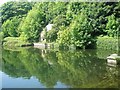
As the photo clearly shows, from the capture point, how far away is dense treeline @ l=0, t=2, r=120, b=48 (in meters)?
13.8

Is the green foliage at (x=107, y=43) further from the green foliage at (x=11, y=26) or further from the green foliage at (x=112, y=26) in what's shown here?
the green foliage at (x=11, y=26)

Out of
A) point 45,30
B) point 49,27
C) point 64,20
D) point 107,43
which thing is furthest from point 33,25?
point 107,43

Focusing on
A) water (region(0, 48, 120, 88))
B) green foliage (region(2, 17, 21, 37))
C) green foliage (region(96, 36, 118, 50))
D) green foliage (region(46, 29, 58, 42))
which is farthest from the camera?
green foliage (region(2, 17, 21, 37))

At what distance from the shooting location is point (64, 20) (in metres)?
15.7

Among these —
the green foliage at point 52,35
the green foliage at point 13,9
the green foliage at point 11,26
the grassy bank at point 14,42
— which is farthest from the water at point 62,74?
the green foliage at point 13,9

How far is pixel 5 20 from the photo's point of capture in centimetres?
1827

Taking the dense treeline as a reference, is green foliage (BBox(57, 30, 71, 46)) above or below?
below

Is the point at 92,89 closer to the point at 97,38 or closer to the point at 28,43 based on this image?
the point at 97,38

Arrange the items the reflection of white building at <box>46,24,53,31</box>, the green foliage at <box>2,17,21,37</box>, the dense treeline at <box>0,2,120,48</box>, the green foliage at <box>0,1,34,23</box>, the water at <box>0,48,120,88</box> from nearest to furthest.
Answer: the water at <box>0,48,120,88</box> < the dense treeline at <box>0,2,120,48</box> < the reflection of white building at <box>46,24,53,31</box> < the green foliage at <box>2,17,21,37</box> < the green foliage at <box>0,1,34,23</box>

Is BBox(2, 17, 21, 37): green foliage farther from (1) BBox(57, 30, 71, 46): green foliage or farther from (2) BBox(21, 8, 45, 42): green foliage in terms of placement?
(1) BBox(57, 30, 71, 46): green foliage

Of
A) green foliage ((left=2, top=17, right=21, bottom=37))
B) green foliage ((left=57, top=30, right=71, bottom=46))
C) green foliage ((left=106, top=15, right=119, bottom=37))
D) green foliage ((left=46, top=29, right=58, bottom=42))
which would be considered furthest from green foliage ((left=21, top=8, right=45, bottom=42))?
green foliage ((left=106, top=15, right=119, bottom=37))

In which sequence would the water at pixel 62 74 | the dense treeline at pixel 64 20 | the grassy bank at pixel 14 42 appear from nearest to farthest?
the water at pixel 62 74 → the dense treeline at pixel 64 20 → the grassy bank at pixel 14 42

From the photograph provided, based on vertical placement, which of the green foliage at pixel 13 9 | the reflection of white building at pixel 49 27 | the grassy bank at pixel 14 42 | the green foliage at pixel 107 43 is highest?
the green foliage at pixel 13 9

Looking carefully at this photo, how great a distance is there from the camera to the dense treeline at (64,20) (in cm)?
1377
